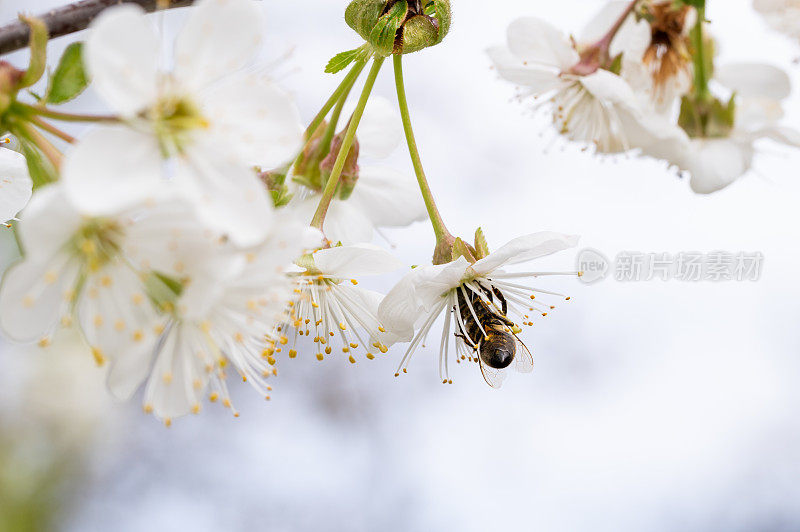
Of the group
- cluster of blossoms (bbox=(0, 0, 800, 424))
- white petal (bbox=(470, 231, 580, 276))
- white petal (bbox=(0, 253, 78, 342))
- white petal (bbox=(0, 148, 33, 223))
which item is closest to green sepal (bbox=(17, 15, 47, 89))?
cluster of blossoms (bbox=(0, 0, 800, 424))

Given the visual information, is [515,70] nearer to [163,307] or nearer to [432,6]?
[432,6]

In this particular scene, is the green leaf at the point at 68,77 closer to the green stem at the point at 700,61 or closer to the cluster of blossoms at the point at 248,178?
the cluster of blossoms at the point at 248,178

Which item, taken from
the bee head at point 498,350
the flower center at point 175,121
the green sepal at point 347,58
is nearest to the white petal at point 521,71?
the green sepal at point 347,58

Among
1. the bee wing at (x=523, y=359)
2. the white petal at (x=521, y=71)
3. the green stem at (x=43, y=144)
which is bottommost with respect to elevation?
the bee wing at (x=523, y=359)

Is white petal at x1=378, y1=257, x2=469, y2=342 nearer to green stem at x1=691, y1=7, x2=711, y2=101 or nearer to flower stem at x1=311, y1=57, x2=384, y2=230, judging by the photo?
flower stem at x1=311, y1=57, x2=384, y2=230

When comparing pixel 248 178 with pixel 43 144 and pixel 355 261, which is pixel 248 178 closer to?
pixel 43 144

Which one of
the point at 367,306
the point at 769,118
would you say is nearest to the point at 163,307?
the point at 367,306
